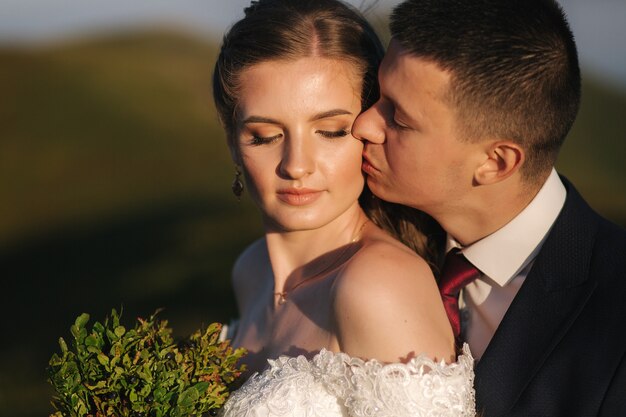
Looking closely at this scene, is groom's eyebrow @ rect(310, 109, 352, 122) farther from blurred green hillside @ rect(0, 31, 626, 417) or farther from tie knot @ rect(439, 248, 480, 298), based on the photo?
blurred green hillside @ rect(0, 31, 626, 417)

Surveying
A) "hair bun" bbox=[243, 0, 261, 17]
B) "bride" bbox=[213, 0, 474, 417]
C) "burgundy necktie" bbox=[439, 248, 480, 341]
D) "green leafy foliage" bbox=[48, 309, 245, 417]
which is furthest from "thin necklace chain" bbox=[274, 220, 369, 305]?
"hair bun" bbox=[243, 0, 261, 17]

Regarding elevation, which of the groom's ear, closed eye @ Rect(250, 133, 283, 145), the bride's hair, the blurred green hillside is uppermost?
the bride's hair

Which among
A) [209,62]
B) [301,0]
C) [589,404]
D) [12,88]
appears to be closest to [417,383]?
[589,404]

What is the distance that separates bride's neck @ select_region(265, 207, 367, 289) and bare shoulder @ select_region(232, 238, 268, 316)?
0.62 meters

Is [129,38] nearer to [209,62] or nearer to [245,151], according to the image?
[209,62]

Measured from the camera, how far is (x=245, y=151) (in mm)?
4375

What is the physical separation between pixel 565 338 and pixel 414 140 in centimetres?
109

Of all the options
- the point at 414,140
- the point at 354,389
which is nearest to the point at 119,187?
the point at 414,140

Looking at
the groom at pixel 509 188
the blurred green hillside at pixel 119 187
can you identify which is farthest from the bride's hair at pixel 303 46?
the blurred green hillside at pixel 119 187

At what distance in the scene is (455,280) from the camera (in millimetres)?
4355

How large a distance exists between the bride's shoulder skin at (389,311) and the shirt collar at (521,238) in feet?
1.38

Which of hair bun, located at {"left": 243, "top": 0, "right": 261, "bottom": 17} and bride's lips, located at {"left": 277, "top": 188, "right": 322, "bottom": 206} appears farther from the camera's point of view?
hair bun, located at {"left": 243, "top": 0, "right": 261, "bottom": 17}

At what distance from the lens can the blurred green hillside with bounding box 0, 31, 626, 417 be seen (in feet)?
42.1

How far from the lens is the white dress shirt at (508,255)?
418cm
